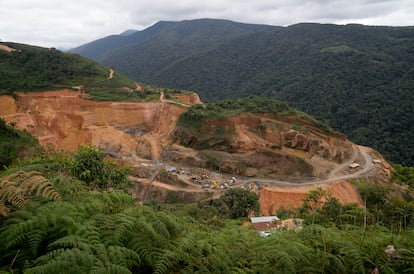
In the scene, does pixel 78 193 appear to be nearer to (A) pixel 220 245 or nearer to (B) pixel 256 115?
(A) pixel 220 245

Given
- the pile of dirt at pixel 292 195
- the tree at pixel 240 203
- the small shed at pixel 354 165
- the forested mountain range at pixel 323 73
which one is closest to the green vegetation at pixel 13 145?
the tree at pixel 240 203

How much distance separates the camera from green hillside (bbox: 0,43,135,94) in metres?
44.3

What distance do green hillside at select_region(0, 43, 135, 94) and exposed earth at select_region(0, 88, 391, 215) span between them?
7.17 ft

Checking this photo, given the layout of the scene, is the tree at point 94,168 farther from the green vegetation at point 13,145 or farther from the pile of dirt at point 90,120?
the pile of dirt at point 90,120

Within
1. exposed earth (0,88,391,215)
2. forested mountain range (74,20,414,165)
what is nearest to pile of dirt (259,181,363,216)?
exposed earth (0,88,391,215)

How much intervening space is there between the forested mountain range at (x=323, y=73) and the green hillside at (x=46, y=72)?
152 ft

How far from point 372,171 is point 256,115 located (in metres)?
16.0

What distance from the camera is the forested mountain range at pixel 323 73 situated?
59.6m

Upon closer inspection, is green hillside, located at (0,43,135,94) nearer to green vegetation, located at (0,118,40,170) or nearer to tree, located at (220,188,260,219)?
green vegetation, located at (0,118,40,170)

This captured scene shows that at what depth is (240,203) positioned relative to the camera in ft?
90.6

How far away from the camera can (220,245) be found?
15.1ft

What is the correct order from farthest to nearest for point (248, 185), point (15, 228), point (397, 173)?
point (397, 173) → point (248, 185) → point (15, 228)

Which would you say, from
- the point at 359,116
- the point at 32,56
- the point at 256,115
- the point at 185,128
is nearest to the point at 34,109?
the point at 32,56

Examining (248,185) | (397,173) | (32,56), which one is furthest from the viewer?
(32,56)
